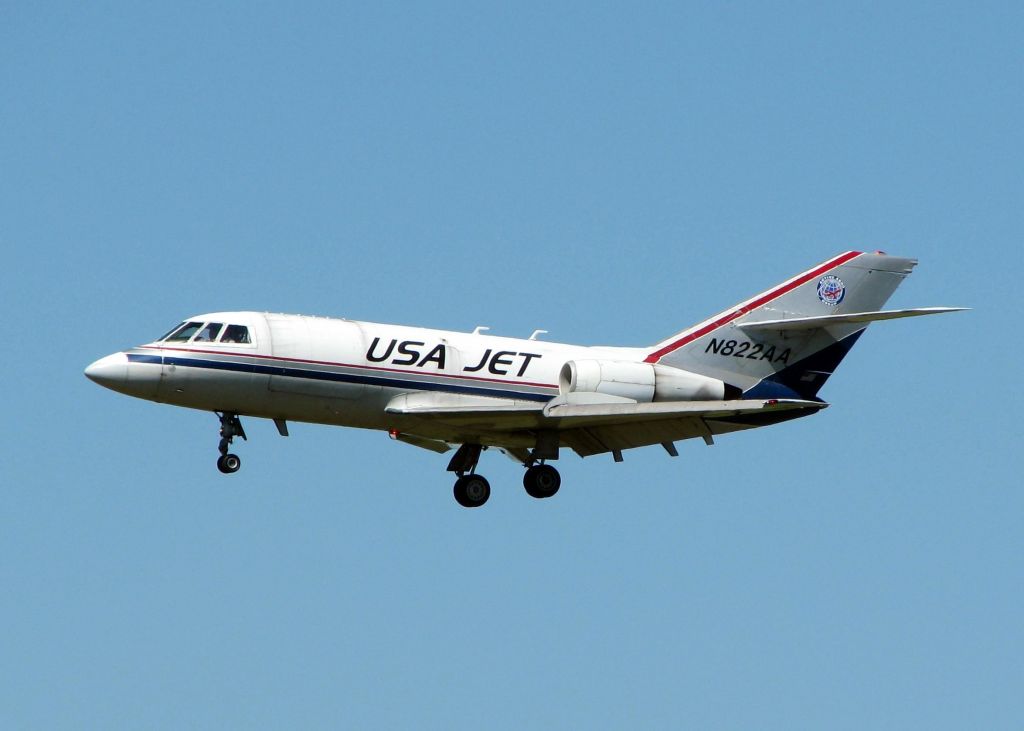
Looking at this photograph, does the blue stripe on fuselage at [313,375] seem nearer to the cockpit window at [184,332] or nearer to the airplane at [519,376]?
the airplane at [519,376]

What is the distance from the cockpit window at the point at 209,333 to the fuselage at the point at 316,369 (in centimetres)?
2

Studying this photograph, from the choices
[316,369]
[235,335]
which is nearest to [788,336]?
[316,369]

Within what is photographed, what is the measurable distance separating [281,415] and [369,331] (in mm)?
2385

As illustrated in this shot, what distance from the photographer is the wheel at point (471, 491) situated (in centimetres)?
3522

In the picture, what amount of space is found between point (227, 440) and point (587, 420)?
7.03m

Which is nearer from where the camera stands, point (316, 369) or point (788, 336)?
point (316, 369)

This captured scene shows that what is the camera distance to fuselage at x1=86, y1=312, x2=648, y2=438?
105 ft

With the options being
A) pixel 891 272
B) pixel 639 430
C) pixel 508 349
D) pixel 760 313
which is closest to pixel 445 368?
pixel 508 349

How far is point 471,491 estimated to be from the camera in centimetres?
3522

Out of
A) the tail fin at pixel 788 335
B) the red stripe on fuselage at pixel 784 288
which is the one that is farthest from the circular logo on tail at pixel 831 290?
the red stripe on fuselage at pixel 784 288

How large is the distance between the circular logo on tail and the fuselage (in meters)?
6.40

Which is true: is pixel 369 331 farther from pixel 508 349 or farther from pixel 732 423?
pixel 732 423

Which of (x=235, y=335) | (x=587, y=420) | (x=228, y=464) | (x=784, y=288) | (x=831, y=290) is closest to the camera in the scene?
(x=235, y=335)

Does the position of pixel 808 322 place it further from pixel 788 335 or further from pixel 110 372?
pixel 110 372
